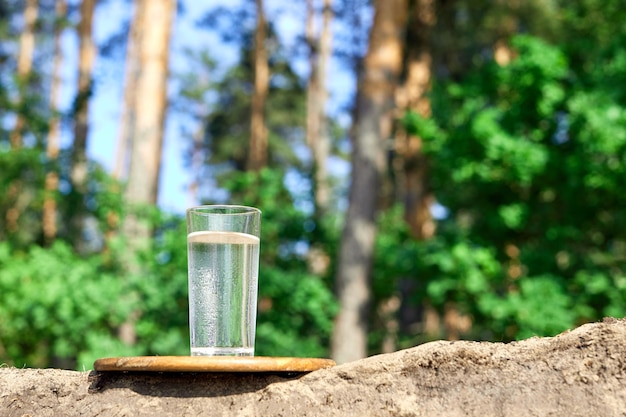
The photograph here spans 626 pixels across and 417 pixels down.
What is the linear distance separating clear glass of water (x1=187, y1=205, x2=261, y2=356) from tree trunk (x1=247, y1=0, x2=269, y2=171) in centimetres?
1819

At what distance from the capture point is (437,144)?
11.5 meters

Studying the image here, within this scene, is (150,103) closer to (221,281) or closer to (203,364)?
(221,281)

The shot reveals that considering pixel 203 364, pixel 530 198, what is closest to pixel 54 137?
pixel 530 198

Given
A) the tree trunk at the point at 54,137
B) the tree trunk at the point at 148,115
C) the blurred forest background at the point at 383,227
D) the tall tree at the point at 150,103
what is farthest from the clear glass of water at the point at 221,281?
the tree trunk at the point at 54,137

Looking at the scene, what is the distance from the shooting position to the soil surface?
2.64m

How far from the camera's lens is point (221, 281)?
2.68m

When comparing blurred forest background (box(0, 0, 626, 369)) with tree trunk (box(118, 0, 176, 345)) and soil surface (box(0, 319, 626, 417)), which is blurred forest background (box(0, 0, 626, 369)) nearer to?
tree trunk (box(118, 0, 176, 345))

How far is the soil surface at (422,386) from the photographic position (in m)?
2.64

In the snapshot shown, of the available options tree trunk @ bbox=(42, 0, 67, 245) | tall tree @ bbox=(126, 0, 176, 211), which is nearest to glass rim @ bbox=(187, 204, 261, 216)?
tall tree @ bbox=(126, 0, 176, 211)

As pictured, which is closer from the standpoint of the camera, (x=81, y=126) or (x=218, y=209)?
(x=218, y=209)

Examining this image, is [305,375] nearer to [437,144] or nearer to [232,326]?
[232,326]

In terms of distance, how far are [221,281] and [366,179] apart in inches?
352

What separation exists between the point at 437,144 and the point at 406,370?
8.92 meters

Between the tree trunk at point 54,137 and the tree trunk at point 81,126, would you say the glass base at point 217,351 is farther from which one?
the tree trunk at point 54,137
